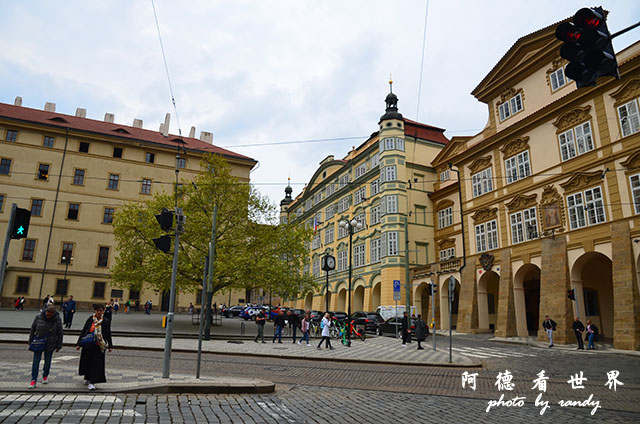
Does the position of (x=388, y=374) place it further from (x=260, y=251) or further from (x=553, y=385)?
(x=260, y=251)

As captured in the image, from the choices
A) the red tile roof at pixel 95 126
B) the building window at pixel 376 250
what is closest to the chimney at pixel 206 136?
the red tile roof at pixel 95 126

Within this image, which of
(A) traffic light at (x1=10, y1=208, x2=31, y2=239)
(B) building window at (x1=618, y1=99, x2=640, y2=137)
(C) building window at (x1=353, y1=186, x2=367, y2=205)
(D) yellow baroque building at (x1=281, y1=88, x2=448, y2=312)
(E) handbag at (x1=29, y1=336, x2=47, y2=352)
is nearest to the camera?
(E) handbag at (x1=29, y1=336, x2=47, y2=352)

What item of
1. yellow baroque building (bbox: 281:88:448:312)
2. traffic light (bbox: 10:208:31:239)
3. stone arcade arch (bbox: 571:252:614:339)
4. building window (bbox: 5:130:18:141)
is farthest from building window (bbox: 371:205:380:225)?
building window (bbox: 5:130:18:141)

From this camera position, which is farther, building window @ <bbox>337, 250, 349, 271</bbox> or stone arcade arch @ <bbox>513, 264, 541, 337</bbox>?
building window @ <bbox>337, 250, 349, 271</bbox>

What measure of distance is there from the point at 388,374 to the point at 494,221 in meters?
22.4

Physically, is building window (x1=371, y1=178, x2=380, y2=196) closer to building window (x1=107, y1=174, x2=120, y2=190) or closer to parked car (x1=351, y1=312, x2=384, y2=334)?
parked car (x1=351, y1=312, x2=384, y2=334)

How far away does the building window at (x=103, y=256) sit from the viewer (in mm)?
49781

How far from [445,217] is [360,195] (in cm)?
1168

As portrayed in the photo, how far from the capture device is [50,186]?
A: 49531 millimetres

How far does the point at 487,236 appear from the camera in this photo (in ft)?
109

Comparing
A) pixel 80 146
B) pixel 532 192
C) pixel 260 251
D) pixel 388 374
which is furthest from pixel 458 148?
pixel 80 146

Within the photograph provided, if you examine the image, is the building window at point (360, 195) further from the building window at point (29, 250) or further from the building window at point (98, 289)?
the building window at point (29, 250)

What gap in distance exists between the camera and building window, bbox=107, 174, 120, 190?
171ft

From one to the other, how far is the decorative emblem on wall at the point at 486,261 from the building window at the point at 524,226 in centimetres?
227
